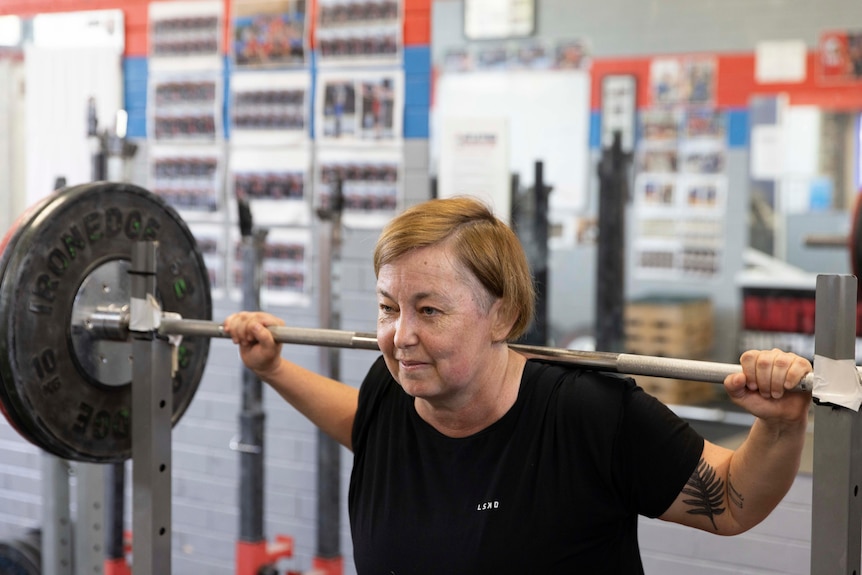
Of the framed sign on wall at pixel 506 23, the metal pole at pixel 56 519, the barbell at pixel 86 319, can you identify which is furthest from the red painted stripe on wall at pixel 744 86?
the barbell at pixel 86 319

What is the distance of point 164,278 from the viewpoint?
257 cm

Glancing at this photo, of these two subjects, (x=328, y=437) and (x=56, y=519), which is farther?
(x=328, y=437)

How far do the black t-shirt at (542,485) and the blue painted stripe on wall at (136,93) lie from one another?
3440mm

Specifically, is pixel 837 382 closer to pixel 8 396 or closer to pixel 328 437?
pixel 8 396

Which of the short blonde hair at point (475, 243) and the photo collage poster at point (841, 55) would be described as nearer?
the short blonde hair at point (475, 243)

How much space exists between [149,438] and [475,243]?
97cm

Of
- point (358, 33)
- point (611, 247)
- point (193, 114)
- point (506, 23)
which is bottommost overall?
point (611, 247)

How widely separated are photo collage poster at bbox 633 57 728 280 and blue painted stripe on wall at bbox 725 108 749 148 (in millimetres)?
39

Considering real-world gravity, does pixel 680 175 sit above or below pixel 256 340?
above

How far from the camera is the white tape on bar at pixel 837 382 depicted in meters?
1.55

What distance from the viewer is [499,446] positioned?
5.98 feet

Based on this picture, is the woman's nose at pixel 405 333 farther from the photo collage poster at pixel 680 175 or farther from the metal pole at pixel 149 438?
the photo collage poster at pixel 680 175

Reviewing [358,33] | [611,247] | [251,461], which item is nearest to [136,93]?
[358,33]

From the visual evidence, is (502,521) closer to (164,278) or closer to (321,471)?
(164,278)
